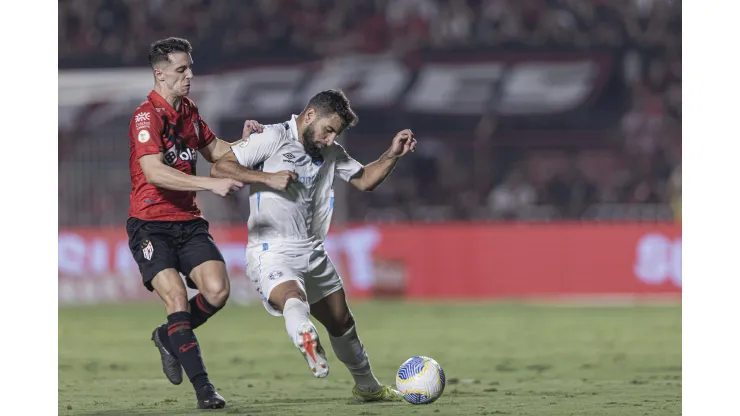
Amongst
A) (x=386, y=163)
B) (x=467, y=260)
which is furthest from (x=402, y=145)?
(x=467, y=260)

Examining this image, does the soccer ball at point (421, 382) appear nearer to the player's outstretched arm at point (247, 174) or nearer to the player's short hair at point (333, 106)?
the player's outstretched arm at point (247, 174)

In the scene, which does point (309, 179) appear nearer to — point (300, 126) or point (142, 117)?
point (300, 126)

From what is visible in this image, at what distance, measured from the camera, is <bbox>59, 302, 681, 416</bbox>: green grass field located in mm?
8406

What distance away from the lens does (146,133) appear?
791 centimetres

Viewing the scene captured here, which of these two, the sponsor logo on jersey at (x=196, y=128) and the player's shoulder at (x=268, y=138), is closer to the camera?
the player's shoulder at (x=268, y=138)

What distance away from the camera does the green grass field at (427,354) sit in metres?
8.41

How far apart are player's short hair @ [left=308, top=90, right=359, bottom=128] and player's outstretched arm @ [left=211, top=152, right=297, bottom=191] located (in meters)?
0.52

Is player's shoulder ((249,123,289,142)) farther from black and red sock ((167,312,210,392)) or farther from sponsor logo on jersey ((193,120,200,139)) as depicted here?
black and red sock ((167,312,210,392))

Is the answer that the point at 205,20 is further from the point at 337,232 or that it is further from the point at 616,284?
the point at 616,284

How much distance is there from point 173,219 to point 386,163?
1444mm

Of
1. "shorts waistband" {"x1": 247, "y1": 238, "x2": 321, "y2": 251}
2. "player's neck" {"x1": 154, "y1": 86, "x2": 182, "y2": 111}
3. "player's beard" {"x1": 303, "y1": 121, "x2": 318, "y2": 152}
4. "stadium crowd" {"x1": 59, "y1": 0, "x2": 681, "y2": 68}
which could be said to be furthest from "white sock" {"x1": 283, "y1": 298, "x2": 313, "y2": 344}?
"stadium crowd" {"x1": 59, "y1": 0, "x2": 681, "y2": 68}

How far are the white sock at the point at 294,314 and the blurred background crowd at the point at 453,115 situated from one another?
13056mm

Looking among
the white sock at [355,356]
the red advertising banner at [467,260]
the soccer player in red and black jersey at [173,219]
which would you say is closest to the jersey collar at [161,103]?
the soccer player in red and black jersey at [173,219]
